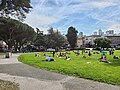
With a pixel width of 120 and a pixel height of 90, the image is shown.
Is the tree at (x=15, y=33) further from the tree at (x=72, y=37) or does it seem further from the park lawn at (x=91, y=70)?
the park lawn at (x=91, y=70)

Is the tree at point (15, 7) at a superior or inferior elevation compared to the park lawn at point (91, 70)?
superior

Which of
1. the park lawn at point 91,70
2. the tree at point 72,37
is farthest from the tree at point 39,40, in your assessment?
the park lawn at point 91,70

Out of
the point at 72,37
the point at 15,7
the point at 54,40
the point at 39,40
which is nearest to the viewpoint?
the point at 15,7

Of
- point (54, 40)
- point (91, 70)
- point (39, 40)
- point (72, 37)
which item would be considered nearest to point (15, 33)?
point (39, 40)

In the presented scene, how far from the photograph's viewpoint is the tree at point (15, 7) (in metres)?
17.7

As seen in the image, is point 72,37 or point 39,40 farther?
point 72,37

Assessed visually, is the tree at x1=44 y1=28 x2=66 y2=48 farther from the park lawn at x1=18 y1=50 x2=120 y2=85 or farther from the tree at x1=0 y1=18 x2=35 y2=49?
the park lawn at x1=18 y1=50 x2=120 y2=85

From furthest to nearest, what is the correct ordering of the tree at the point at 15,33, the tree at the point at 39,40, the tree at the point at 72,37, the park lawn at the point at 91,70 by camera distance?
the tree at the point at 72,37 < the tree at the point at 39,40 < the tree at the point at 15,33 < the park lawn at the point at 91,70

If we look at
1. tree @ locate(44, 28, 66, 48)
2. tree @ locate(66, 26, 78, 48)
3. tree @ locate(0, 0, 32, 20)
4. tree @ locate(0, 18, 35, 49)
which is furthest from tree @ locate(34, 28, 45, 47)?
tree @ locate(0, 0, 32, 20)

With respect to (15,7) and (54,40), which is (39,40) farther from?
(15,7)

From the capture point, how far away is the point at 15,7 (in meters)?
18.5

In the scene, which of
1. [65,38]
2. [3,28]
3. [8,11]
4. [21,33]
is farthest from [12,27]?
[8,11]

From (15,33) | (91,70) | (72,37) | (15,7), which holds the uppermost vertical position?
(72,37)

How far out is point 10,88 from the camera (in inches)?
506
